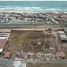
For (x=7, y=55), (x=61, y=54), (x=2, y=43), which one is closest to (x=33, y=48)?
→ (x=7, y=55)

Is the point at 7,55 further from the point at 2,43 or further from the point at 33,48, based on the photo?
the point at 33,48

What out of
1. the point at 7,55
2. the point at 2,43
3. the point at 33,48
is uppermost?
the point at 2,43

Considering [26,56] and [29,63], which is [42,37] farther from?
[29,63]

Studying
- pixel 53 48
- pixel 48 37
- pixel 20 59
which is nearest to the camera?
pixel 20 59

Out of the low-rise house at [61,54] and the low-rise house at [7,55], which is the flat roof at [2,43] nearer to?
the low-rise house at [7,55]

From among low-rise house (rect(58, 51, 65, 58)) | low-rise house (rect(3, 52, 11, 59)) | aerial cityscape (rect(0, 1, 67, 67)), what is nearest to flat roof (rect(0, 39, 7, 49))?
aerial cityscape (rect(0, 1, 67, 67))

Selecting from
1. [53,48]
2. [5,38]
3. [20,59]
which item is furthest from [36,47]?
[5,38]

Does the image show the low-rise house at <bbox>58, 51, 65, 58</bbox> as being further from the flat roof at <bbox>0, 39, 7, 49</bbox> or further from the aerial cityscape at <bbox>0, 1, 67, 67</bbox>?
the flat roof at <bbox>0, 39, 7, 49</bbox>

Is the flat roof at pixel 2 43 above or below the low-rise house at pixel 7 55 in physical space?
above

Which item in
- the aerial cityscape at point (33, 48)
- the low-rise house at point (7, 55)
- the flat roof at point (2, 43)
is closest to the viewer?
the aerial cityscape at point (33, 48)

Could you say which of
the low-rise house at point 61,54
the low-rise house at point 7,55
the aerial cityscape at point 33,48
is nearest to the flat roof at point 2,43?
the aerial cityscape at point 33,48

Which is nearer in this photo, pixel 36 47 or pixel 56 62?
pixel 56 62
